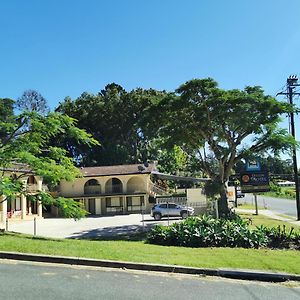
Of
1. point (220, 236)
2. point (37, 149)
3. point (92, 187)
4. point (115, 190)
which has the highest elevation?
point (37, 149)

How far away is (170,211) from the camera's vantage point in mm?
39125

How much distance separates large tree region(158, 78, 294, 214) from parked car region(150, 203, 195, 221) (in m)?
9.44

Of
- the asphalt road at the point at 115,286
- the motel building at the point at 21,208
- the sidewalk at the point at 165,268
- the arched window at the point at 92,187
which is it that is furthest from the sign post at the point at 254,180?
the asphalt road at the point at 115,286

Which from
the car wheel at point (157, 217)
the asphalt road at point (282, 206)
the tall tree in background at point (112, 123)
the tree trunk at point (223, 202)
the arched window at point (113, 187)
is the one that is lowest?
the asphalt road at point (282, 206)

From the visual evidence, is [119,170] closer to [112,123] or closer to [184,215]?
[112,123]

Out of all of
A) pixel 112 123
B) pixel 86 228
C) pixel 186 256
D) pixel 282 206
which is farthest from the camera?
pixel 112 123

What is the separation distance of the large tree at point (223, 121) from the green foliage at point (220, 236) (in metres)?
11.3

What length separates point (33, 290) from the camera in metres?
7.55

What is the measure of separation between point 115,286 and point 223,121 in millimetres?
20468

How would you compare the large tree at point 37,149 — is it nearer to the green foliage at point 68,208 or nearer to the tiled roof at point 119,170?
the green foliage at point 68,208

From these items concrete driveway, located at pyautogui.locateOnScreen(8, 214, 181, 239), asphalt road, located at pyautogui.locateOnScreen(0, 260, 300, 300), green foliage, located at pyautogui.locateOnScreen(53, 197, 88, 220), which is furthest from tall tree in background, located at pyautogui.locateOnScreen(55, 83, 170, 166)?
asphalt road, located at pyautogui.locateOnScreen(0, 260, 300, 300)

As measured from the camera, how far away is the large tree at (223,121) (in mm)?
26188

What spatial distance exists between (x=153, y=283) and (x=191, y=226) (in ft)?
24.9

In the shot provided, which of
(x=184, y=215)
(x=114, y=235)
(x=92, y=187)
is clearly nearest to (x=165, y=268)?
(x=114, y=235)
